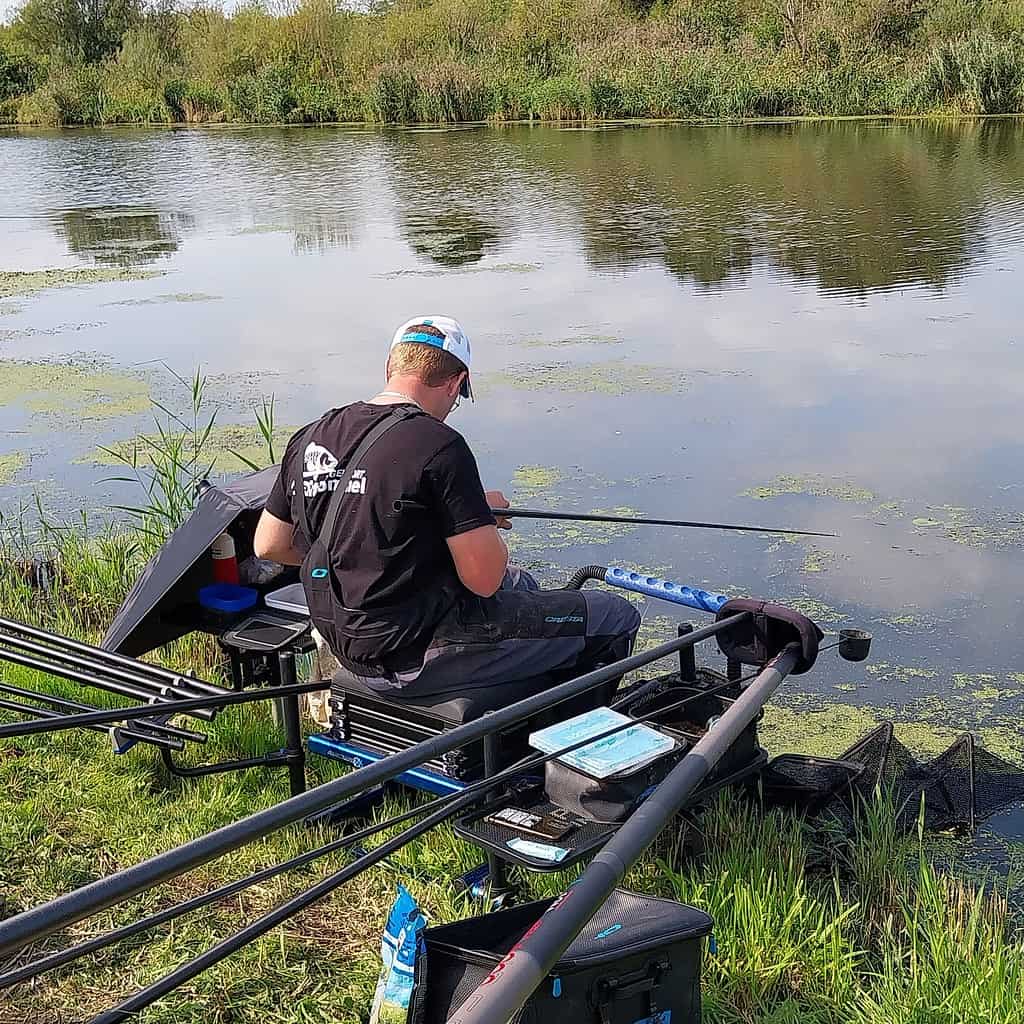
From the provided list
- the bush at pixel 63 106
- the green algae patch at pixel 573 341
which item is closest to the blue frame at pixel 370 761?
the green algae patch at pixel 573 341

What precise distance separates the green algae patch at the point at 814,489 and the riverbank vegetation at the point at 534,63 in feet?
62.2

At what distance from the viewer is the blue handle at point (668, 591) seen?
298 cm

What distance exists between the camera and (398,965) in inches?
76.1

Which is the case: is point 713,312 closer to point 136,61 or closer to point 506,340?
point 506,340

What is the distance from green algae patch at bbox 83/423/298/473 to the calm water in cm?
22

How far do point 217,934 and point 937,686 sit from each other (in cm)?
229

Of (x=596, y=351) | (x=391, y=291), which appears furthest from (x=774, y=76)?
(x=596, y=351)

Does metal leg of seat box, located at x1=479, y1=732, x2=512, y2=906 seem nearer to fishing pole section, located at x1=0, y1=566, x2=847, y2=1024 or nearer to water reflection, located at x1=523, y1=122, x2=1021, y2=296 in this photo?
fishing pole section, located at x1=0, y1=566, x2=847, y2=1024

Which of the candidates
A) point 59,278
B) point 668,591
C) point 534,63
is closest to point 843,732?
point 668,591

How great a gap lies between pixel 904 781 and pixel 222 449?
156 inches

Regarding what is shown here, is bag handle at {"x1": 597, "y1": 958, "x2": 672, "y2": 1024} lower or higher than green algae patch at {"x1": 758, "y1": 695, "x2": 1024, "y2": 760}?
higher

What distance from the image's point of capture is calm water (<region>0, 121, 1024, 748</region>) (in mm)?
4730

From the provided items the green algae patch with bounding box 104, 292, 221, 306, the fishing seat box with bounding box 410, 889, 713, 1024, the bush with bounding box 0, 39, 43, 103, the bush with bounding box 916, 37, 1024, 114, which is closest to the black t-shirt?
the fishing seat box with bounding box 410, 889, 713, 1024

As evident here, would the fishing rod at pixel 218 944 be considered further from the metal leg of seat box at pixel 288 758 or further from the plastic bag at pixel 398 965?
the metal leg of seat box at pixel 288 758
